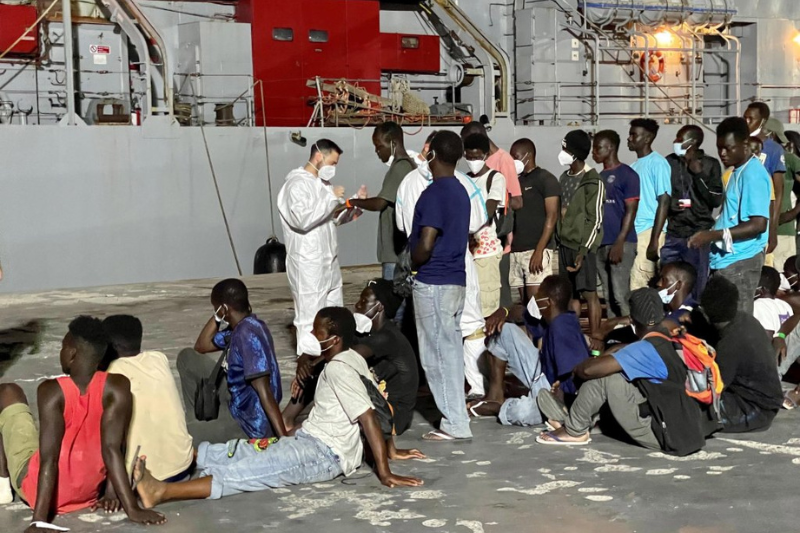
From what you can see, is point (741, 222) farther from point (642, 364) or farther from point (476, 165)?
point (476, 165)

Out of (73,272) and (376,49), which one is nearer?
(73,272)

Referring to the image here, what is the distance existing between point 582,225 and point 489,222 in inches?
44.3

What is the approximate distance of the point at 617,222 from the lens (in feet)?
26.9

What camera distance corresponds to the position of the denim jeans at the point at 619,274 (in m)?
8.24

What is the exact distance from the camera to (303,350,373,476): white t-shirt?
5125mm

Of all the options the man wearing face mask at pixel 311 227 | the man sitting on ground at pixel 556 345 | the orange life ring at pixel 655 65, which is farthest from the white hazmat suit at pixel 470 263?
the orange life ring at pixel 655 65

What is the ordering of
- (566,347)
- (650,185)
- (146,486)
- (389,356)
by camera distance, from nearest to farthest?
(146,486), (389,356), (566,347), (650,185)

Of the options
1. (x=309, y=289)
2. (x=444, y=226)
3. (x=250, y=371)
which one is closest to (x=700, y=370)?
(x=444, y=226)

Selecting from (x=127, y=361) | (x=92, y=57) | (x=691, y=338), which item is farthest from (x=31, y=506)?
(x=92, y=57)

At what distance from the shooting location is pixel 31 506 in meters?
4.73

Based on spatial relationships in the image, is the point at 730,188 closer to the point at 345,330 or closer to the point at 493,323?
the point at 493,323

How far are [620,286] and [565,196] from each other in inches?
33.4

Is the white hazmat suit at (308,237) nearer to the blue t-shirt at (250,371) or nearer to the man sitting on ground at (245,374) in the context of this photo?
the man sitting on ground at (245,374)

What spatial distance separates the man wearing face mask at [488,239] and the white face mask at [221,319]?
1817 millimetres
